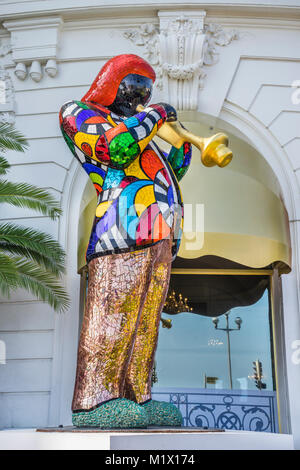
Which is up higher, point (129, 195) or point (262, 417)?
point (129, 195)

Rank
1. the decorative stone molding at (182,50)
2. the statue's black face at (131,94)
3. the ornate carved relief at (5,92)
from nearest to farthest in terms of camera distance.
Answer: the statue's black face at (131,94), the decorative stone molding at (182,50), the ornate carved relief at (5,92)

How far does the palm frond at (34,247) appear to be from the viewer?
4.51 metres

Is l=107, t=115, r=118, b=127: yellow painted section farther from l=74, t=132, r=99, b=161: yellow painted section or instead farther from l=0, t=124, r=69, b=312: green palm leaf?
l=0, t=124, r=69, b=312: green palm leaf

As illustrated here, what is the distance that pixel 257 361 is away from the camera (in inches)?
243

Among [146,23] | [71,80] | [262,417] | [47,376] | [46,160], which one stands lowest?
[262,417]

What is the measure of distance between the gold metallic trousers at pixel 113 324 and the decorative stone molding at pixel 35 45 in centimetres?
369

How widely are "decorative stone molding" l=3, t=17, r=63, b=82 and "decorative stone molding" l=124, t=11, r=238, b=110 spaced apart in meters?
0.96

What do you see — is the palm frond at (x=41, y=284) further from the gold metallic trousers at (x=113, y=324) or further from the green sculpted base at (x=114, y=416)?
the green sculpted base at (x=114, y=416)

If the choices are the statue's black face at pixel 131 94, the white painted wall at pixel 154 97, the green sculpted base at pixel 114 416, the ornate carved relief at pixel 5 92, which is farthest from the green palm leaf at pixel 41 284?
the green sculpted base at pixel 114 416

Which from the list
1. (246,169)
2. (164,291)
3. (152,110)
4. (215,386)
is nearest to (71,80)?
(246,169)

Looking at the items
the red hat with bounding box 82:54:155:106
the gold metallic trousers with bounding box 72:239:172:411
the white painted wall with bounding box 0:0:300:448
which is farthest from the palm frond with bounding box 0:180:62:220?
the gold metallic trousers with bounding box 72:239:172:411

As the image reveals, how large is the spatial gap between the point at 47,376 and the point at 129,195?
2.78 metres

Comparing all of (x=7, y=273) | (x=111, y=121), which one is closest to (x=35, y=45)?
(x=7, y=273)
